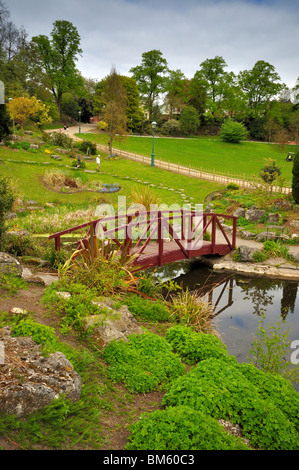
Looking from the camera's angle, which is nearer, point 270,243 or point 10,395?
point 10,395

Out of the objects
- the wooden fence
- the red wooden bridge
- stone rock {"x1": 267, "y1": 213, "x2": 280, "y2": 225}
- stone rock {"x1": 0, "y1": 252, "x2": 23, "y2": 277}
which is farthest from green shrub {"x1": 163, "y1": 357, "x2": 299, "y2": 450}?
the wooden fence

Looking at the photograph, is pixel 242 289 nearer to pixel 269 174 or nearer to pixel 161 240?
pixel 161 240

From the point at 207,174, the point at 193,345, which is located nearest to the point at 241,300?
the point at 193,345

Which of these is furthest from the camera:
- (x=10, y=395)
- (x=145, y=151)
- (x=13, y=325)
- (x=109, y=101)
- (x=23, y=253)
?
(x=145, y=151)

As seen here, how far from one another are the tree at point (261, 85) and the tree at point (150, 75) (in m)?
14.0

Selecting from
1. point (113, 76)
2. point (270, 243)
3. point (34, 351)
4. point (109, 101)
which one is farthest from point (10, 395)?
point (113, 76)

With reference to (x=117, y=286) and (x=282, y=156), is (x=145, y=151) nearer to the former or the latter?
(x=282, y=156)

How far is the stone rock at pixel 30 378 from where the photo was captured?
9.96 ft

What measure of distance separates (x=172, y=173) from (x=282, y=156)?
70.1 feet

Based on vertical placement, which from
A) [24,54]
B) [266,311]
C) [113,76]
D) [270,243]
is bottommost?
[266,311]

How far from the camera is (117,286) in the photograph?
6.54 metres

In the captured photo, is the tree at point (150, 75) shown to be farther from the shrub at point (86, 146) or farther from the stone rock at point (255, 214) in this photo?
the stone rock at point (255, 214)

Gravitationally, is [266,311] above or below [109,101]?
below

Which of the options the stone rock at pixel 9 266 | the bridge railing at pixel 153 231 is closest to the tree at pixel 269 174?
the bridge railing at pixel 153 231
